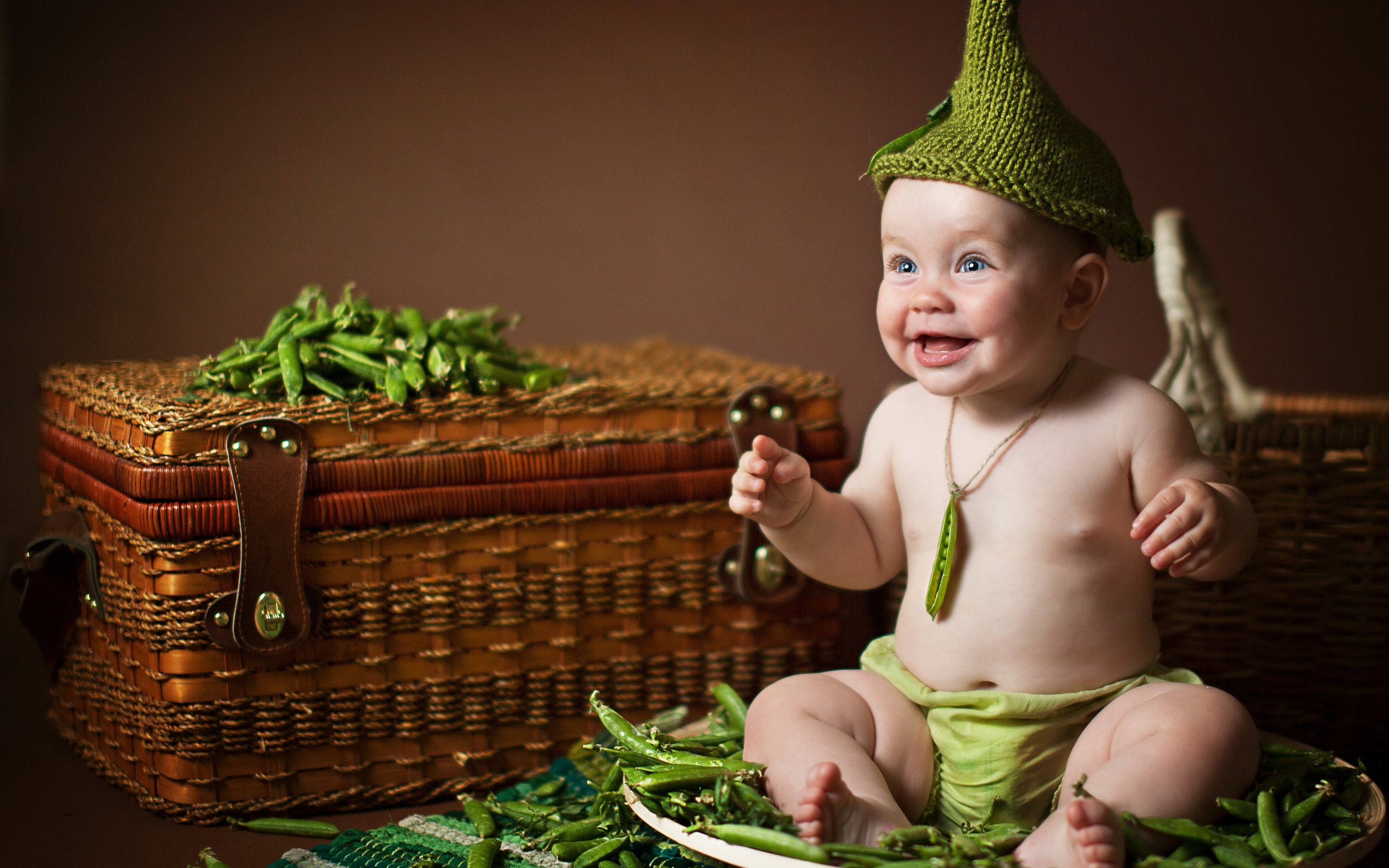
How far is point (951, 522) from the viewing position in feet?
5.29

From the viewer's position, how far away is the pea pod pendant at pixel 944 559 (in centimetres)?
161

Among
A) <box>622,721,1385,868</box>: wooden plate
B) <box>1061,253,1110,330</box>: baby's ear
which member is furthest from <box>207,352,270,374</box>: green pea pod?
<box>1061,253,1110,330</box>: baby's ear

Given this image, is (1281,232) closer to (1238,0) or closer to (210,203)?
(1238,0)

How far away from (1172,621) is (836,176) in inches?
78.8

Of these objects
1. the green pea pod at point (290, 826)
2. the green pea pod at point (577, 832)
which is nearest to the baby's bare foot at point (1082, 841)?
the green pea pod at point (577, 832)

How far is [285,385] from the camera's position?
197cm

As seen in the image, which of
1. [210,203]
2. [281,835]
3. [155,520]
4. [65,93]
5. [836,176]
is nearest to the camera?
[155,520]

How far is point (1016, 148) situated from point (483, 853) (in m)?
1.23

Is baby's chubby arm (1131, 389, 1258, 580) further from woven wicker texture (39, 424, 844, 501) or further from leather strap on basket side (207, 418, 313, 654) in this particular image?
leather strap on basket side (207, 418, 313, 654)

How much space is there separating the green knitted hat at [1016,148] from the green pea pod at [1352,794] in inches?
30.0

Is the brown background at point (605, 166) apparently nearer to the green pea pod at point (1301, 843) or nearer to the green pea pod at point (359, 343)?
the green pea pod at point (359, 343)

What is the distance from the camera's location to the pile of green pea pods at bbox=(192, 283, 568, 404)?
199 cm

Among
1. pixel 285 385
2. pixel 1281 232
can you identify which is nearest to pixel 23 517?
pixel 285 385

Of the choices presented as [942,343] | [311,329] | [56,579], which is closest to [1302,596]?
[942,343]
